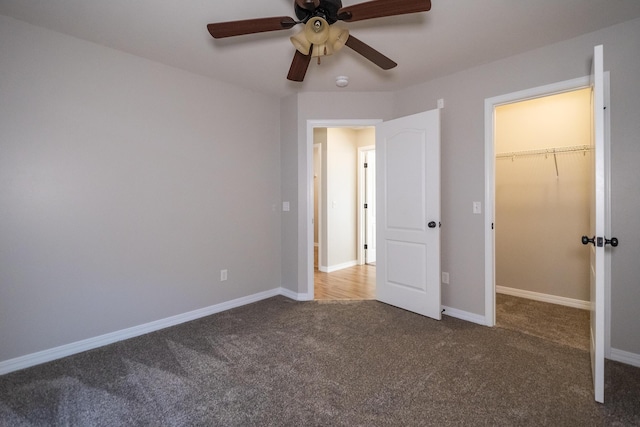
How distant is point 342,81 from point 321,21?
1.53 m

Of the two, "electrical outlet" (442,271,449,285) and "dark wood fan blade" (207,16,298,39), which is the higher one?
"dark wood fan blade" (207,16,298,39)

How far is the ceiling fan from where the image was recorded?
1580 mm

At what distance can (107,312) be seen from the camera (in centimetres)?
258

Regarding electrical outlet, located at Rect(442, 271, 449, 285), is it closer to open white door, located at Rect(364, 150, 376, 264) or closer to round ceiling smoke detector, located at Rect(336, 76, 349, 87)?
round ceiling smoke detector, located at Rect(336, 76, 349, 87)

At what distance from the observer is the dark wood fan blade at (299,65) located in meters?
2.05

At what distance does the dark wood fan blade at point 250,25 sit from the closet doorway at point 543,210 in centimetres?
253

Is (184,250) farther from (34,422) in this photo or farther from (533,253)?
(533,253)

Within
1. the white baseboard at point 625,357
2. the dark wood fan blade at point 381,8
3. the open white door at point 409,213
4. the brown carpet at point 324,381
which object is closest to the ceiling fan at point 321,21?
the dark wood fan blade at point 381,8

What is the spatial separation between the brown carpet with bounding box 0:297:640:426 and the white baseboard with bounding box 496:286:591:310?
3.92ft

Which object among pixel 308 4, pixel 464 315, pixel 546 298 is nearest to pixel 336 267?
pixel 464 315

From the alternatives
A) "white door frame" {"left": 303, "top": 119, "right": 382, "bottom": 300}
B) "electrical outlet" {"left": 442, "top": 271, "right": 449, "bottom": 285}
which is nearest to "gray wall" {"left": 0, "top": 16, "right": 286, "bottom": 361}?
"white door frame" {"left": 303, "top": 119, "right": 382, "bottom": 300}

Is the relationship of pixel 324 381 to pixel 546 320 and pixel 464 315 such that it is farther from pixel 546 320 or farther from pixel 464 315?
pixel 546 320

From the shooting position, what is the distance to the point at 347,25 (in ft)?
7.35

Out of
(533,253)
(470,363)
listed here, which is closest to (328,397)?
(470,363)
